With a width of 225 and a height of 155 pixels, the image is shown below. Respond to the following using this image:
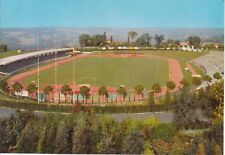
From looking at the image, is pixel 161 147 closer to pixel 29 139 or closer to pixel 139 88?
pixel 139 88

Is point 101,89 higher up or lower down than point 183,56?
lower down

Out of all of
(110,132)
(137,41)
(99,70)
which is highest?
(137,41)

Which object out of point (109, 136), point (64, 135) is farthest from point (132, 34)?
point (64, 135)

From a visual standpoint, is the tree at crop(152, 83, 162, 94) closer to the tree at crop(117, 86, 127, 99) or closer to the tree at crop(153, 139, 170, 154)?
the tree at crop(117, 86, 127, 99)

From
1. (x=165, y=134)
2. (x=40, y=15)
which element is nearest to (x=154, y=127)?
(x=165, y=134)

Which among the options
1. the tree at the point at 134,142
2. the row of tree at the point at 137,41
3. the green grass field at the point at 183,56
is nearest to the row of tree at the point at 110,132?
the tree at the point at 134,142

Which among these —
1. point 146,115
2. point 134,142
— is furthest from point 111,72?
point 134,142

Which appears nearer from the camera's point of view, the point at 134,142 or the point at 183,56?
the point at 134,142

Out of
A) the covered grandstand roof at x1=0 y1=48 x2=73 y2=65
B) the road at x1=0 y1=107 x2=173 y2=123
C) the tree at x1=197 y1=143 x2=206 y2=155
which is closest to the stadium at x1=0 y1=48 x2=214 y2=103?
the covered grandstand roof at x1=0 y1=48 x2=73 y2=65
